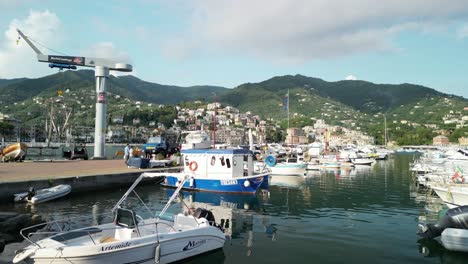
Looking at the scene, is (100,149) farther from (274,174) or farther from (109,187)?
(274,174)

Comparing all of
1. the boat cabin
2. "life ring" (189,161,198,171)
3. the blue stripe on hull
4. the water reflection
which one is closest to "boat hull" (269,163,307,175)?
the boat cabin

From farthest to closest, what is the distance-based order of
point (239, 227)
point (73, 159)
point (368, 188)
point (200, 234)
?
point (73, 159), point (368, 188), point (239, 227), point (200, 234)

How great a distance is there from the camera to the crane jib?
4281 centimetres

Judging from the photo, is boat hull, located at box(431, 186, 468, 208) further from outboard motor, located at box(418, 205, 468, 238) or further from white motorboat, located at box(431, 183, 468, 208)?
outboard motor, located at box(418, 205, 468, 238)

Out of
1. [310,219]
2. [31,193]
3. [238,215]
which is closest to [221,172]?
[238,215]

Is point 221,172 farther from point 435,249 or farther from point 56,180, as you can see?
point 435,249

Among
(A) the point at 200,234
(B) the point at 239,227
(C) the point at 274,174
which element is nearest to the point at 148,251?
(A) the point at 200,234

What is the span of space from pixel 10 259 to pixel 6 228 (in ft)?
13.4

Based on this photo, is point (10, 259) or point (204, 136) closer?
point (10, 259)

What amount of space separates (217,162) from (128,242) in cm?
1681

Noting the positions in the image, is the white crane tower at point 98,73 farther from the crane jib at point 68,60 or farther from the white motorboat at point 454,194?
the white motorboat at point 454,194

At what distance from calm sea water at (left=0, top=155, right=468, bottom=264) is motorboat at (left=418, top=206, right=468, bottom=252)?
384 mm

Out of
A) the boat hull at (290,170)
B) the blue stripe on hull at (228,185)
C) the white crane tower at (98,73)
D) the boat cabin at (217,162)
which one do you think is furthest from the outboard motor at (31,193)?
the boat hull at (290,170)

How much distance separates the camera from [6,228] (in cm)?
1374
